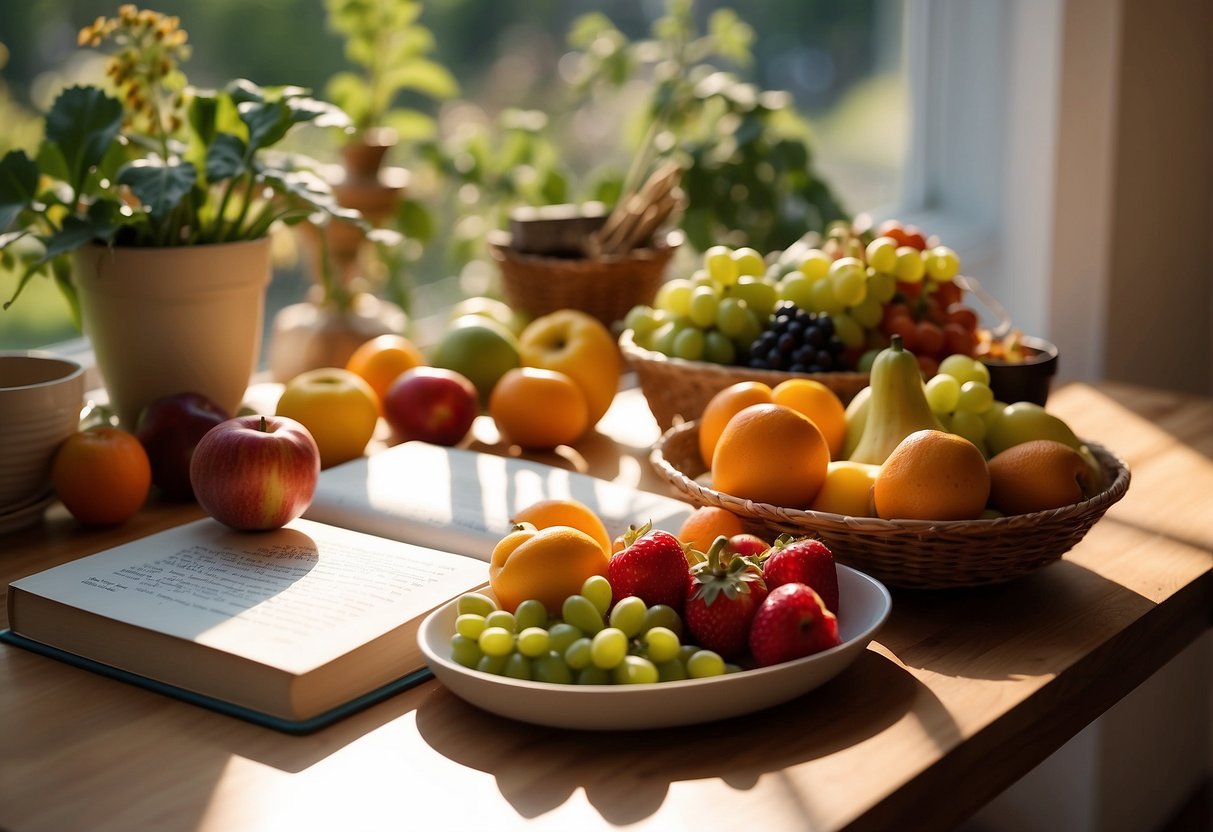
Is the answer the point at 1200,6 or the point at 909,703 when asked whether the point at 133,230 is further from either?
the point at 1200,6

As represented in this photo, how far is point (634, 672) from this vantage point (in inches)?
25.2

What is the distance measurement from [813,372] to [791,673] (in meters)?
0.45

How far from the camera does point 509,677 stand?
64 centimetres

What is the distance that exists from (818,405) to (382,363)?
49cm

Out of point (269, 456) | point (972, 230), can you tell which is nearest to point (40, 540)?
point (269, 456)

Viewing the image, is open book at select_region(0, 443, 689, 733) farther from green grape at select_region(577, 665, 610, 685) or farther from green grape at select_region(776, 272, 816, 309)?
green grape at select_region(776, 272, 816, 309)

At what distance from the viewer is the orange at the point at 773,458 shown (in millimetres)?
824

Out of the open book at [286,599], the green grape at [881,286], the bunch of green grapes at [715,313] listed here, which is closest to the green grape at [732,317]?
the bunch of green grapes at [715,313]

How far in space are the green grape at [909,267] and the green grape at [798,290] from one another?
0.26 feet

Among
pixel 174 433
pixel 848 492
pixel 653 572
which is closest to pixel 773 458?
pixel 848 492

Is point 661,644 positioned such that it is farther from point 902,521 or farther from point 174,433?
point 174,433

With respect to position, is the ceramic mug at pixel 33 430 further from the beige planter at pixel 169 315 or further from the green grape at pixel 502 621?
the green grape at pixel 502 621

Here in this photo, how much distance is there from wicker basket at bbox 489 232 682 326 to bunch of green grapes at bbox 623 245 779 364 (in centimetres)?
20

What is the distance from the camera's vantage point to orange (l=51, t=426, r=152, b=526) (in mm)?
944
